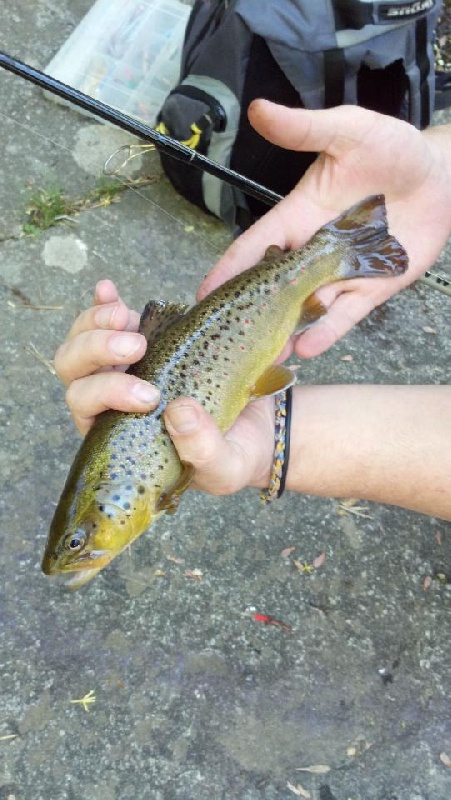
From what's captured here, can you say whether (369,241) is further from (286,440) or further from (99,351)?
(99,351)

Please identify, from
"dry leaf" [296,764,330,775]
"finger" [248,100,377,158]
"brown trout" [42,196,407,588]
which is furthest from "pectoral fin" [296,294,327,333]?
"dry leaf" [296,764,330,775]

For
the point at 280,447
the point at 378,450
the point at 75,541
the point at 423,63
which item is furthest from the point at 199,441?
the point at 423,63

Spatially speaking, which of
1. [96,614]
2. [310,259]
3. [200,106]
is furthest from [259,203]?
[96,614]

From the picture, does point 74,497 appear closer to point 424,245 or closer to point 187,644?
point 187,644

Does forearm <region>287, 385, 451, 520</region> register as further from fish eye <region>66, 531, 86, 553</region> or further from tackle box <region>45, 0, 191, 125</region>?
tackle box <region>45, 0, 191, 125</region>

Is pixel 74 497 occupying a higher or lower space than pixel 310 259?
lower

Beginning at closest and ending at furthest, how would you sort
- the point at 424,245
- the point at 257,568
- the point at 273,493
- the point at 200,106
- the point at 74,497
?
1. the point at 74,497
2. the point at 273,493
3. the point at 257,568
4. the point at 424,245
5. the point at 200,106
